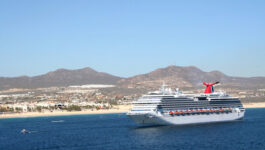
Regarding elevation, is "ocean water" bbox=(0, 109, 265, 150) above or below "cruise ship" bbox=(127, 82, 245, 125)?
below

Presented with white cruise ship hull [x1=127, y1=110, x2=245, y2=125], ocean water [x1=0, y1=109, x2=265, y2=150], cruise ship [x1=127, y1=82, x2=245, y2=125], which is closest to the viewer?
ocean water [x1=0, y1=109, x2=265, y2=150]

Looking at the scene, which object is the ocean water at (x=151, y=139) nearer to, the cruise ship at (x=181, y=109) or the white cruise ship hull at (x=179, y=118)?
the white cruise ship hull at (x=179, y=118)

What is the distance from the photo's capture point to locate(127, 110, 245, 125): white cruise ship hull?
117 meters

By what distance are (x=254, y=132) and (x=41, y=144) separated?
53.0 metres

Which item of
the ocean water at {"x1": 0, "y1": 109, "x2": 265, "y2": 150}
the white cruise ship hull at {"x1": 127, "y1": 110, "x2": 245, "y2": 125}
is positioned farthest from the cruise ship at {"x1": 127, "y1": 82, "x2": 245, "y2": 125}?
the ocean water at {"x1": 0, "y1": 109, "x2": 265, "y2": 150}

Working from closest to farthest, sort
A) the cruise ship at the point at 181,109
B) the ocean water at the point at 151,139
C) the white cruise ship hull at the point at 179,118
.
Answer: the ocean water at the point at 151,139, the white cruise ship hull at the point at 179,118, the cruise ship at the point at 181,109

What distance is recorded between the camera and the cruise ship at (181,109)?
118188 millimetres

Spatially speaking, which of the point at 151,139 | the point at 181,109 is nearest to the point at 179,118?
the point at 181,109

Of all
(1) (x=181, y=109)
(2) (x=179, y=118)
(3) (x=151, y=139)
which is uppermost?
(1) (x=181, y=109)

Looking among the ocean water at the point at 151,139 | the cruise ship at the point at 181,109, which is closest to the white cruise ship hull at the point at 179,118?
the cruise ship at the point at 181,109

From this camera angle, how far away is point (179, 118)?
123188mm

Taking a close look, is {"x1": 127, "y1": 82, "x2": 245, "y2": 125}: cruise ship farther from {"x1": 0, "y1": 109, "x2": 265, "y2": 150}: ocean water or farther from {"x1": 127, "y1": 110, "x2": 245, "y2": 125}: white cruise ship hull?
{"x1": 0, "y1": 109, "x2": 265, "y2": 150}: ocean water

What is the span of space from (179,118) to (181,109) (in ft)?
9.89

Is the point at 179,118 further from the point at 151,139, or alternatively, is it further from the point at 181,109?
the point at 151,139
